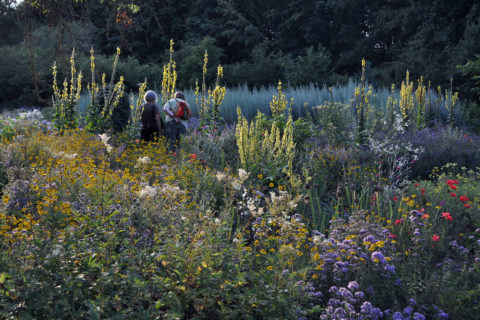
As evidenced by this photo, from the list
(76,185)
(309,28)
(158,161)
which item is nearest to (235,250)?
(76,185)

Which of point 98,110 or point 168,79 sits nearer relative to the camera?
point 98,110

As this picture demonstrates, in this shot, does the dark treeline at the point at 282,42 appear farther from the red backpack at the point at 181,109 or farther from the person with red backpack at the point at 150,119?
the red backpack at the point at 181,109

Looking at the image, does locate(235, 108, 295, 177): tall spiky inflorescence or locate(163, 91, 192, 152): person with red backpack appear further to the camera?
locate(163, 91, 192, 152): person with red backpack

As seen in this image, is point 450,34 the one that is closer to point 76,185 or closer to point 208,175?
point 208,175

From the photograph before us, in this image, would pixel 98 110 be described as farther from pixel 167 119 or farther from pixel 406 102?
pixel 406 102

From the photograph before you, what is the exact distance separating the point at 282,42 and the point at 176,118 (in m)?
21.0

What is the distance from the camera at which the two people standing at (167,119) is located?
923 cm

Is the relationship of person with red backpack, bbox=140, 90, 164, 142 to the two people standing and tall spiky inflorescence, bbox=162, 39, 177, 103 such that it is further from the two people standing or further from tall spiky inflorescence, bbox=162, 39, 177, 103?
tall spiky inflorescence, bbox=162, 39, 177, 103

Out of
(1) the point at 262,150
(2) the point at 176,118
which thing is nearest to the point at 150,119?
(2) the point at 176,118

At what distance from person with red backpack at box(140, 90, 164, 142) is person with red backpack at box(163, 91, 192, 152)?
19cm

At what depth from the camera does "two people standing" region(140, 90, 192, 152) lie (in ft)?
30.3

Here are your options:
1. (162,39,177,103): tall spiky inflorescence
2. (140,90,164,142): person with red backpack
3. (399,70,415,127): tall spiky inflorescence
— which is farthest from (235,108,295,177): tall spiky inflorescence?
(399,70,415,127): tall spiky inflorescence

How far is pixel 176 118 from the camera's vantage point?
9352 millimetres

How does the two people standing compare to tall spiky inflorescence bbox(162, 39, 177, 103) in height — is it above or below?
below
